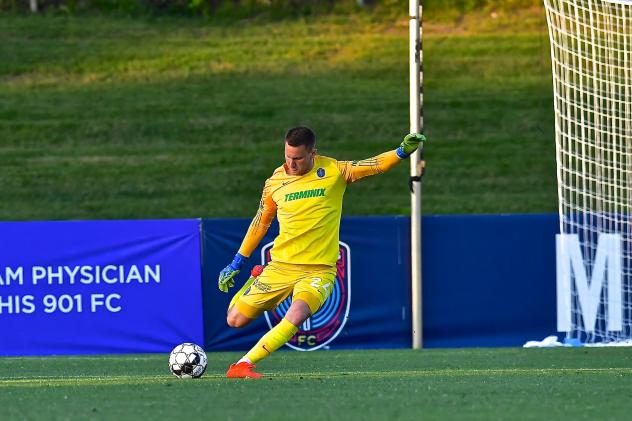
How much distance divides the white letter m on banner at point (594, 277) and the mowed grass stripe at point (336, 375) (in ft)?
12.3

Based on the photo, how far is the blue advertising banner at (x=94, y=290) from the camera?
1389 centimetres

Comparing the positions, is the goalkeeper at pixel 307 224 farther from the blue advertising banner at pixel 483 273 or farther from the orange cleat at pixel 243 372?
the blue advertising banner at pixel 483 273

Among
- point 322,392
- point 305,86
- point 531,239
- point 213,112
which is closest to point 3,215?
point 213,112

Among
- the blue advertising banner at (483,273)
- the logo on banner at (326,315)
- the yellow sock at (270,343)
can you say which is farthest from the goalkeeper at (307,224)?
the blue advertising banner at (483,273)

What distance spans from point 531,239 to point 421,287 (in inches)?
52.3

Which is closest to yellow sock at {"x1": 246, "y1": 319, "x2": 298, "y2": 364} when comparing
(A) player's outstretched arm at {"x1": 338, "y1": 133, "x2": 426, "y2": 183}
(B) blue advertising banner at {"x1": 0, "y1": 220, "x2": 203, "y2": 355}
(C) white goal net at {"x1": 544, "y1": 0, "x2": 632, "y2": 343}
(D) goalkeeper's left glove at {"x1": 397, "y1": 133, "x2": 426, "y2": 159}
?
(A) player's outstretched arm at {"x1": 338, "y1": 133, "x2": 426, "y2": 183}

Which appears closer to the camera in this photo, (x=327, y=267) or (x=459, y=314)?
(x=327, y=267)

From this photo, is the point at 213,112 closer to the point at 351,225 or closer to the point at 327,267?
the point at 351,225

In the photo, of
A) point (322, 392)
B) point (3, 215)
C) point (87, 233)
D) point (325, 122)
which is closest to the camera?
point (322, 392)

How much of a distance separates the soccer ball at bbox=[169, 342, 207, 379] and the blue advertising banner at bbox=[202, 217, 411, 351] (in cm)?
488

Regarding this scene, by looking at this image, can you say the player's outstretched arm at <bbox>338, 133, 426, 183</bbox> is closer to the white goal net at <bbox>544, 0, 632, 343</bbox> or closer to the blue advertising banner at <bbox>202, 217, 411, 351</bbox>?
the blue advertising banner at <bbox>202, 217, 411, 351</bbox>

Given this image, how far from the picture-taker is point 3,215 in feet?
67.8

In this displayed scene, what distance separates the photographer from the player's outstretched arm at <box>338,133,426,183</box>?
940 cm

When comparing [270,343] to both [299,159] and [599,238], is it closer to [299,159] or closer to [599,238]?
[299,159]
